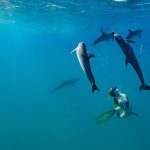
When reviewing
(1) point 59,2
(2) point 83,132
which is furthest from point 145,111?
(1) point 59,2

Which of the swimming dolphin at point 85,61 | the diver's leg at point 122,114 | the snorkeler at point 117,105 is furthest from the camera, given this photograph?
the diver's leg at point 122,114

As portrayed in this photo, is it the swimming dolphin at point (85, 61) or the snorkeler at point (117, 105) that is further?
the snorkeler at point (117, 105)

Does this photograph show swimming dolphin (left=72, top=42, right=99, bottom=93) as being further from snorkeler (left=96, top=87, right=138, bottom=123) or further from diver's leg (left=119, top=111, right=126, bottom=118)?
diver's leg (left=119, top=111, right=126, bottom=118)

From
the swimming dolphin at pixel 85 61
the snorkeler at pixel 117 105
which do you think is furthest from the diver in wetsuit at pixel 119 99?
the swimming dolphin at pixel 85 61

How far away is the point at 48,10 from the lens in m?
32.0

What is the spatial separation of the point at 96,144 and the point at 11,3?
14220 mm

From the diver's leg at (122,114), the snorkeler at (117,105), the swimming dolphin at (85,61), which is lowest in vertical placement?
the diver's leg at (122,114)

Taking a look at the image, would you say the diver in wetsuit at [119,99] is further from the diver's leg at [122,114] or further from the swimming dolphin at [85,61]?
the swimming dolphin at [85,61]

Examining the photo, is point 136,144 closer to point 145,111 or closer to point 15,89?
point 145,111

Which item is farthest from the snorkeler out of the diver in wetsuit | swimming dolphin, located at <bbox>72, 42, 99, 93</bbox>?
swimming dolphin, located at <bbox>72, 42, 99, 93</bbox>

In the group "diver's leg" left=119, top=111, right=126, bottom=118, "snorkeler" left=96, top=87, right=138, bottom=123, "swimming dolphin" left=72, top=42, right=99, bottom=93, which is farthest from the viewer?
"diver's leg" left=119, top=111, right=126, bottom=118

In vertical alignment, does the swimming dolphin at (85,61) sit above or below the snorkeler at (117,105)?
above

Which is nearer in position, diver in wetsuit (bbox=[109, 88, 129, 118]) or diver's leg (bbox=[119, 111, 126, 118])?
diver in wetsuit (bbox=[109, 88, 129, 118])

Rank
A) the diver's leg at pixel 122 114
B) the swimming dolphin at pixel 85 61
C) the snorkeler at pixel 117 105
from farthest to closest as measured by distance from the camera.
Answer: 1. the diver's leg at pixel 122 114
2. the snorkeler at pixel 117 105
3. the swimming dolphin at pixel 85 61
